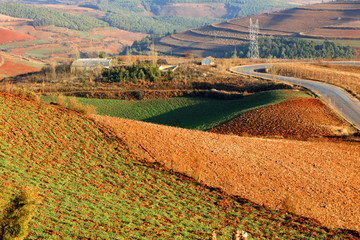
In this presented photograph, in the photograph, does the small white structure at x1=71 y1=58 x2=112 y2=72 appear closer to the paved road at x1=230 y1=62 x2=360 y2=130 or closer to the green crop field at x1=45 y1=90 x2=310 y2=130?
the green crop field at x1=45 y1=90 x2=310 y2=130

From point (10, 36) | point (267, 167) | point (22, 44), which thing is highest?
point (10, 36)

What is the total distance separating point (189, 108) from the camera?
52.7 meters

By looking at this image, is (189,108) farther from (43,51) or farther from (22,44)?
(22,44)

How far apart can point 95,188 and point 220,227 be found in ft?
17.7

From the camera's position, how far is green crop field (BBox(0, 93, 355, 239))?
14386 mm

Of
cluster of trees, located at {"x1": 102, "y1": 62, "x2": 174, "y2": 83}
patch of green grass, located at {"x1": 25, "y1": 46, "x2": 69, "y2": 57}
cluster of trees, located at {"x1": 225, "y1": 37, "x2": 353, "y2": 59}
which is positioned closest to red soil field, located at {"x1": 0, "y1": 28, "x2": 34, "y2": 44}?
patch of green grass, located at {"x1": 25, "y1": 46, "x2": 69, "y2": 57}

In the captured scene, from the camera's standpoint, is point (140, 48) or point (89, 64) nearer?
point (89, 64)

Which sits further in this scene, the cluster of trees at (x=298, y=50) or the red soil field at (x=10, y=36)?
the red soil field at (x=10, y=36)

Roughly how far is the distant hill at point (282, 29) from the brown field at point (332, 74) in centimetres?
7123

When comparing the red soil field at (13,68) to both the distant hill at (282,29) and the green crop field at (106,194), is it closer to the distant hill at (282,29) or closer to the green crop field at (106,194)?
the distant hill at (282,29)

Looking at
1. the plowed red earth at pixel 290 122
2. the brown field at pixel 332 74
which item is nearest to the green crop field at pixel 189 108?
the plowed red earth at pixel 290 122

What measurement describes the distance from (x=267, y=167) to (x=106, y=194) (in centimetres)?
1003

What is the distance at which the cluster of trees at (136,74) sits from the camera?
216 ft

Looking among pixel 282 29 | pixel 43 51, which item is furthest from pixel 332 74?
pixel 43 51
